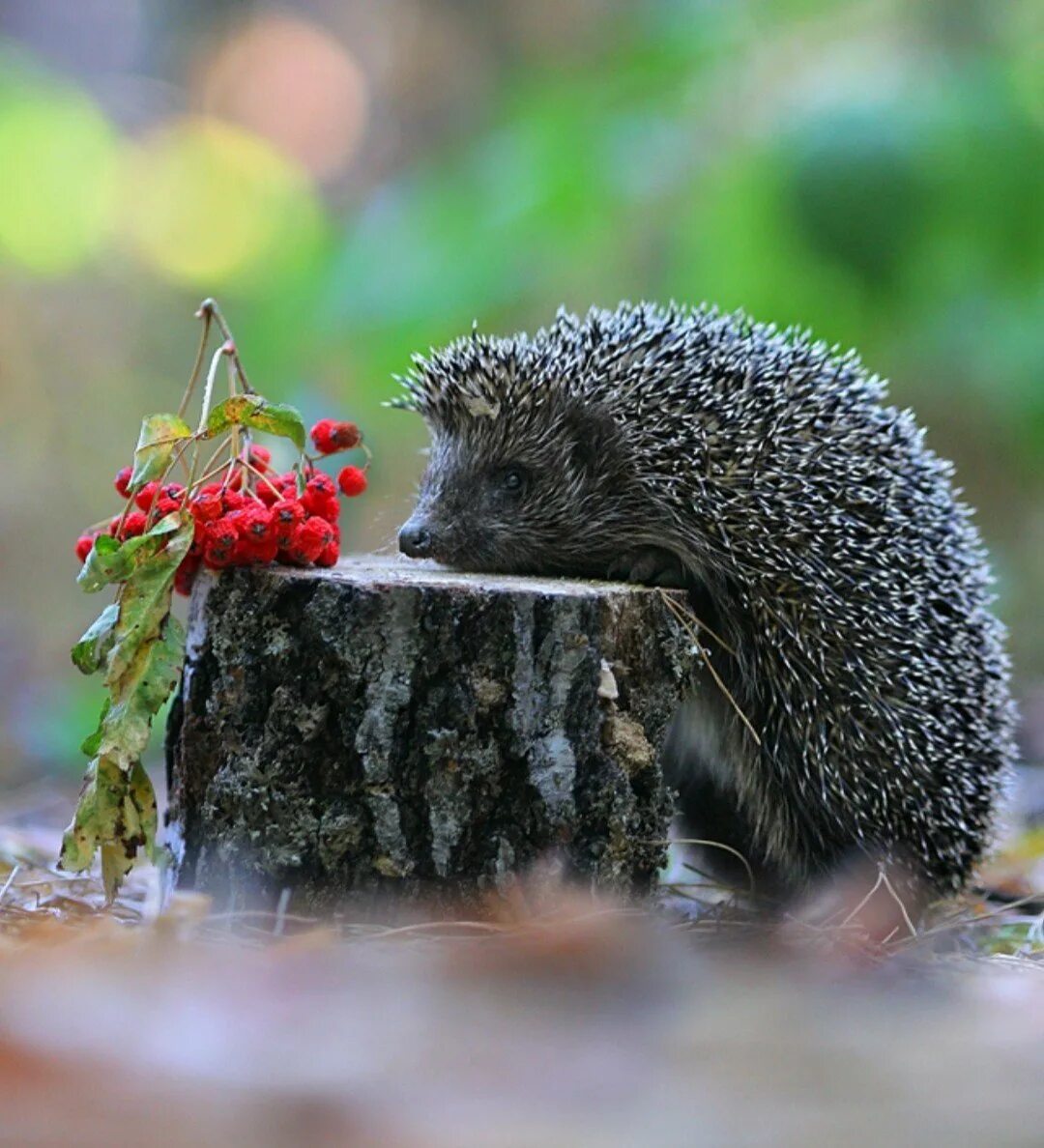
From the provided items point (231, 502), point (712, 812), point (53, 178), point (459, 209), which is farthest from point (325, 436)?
point (53, 178)

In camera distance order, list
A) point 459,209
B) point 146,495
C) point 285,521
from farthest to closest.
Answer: point 459,209 → point 146,495 → point 285,521

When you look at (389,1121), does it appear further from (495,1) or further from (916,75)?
(495,1)

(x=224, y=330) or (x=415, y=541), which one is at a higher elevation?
(x=224, y=330)

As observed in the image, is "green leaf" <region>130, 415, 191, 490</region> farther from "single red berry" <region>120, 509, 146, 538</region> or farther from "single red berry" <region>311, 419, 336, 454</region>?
"single red berry" <region>311, 419, 336, 454</region>

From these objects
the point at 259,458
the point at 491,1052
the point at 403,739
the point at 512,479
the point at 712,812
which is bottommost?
the point at 491,1052

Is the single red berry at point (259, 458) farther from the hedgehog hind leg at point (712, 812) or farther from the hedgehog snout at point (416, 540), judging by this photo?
the hedgehog hind leg at point (712, 812)

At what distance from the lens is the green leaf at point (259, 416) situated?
3229 mm

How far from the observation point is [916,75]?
24.0 feet

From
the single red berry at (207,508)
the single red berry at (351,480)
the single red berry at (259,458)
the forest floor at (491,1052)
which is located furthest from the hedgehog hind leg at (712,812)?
the forest floor at (491,1052)

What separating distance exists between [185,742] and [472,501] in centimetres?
118

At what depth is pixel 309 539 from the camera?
3.18 m

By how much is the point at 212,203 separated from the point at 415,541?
8.53 m

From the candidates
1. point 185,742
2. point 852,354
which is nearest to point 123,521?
point 185,742

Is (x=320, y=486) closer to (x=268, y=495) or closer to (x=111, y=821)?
(x=268, y=495)
